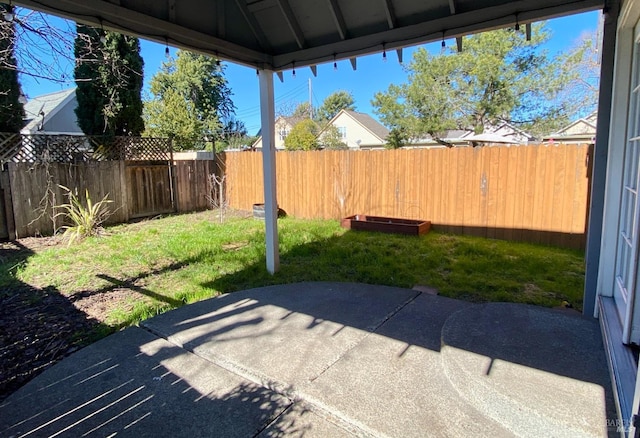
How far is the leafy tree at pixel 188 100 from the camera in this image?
19978 millimetres

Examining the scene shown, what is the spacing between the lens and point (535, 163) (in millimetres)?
6062

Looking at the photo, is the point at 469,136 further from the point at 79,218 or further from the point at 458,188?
the point at 79,218

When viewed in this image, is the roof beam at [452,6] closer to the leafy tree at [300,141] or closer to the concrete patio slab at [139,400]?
the concrete patio slab at [139,400]

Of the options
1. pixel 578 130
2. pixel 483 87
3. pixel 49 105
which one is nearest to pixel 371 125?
pixel 483 87

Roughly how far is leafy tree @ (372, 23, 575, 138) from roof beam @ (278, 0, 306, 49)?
16.7m

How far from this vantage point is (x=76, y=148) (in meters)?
7.84

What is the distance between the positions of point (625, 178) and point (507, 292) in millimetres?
1680

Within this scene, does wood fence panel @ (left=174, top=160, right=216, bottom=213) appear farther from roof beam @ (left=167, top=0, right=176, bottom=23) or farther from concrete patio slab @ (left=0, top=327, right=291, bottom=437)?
Answer: concrete patio slab @ (left=0, top=327, right=291, bottom=437)

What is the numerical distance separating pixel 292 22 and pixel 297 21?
0.09 meters

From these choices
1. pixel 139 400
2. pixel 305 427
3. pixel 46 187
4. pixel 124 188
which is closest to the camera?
pixel 305 427

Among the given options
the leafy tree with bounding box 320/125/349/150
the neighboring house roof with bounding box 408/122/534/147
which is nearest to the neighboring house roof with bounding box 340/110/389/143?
the leafy tree with bounding box 320/125/349/150

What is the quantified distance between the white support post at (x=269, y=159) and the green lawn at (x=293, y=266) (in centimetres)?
33

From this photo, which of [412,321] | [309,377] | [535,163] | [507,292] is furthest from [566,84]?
[309,377]

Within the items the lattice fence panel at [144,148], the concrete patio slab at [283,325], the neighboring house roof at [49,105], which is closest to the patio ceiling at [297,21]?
the concrete patio slab at [283,325]
